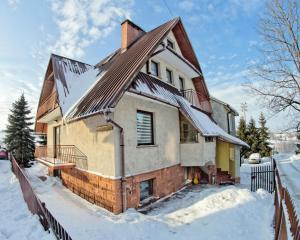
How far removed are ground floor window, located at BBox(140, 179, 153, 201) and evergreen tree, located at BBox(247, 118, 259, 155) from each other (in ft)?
104

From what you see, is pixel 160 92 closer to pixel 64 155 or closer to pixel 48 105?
pixel 64 155

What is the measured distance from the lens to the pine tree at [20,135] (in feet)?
67.4

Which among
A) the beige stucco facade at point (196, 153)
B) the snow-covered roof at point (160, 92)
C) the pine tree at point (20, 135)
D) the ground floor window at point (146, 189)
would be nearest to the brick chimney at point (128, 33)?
the snow-covered roof at point (160, 92)

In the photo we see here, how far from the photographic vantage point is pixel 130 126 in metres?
8.06

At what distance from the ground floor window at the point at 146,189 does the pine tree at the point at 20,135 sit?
52.4 ft

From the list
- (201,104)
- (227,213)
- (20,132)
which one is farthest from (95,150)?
(20,132)

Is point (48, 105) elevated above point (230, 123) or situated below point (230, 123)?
above

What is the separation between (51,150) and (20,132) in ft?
33.4

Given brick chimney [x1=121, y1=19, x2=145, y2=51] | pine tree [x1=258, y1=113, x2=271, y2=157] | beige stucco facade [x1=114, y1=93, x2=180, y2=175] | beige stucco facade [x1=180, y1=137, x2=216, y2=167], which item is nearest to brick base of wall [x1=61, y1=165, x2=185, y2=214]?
beige stucco facade [x1=114, y1=93, x2=180, y2=175]

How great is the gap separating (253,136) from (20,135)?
34.0 meters

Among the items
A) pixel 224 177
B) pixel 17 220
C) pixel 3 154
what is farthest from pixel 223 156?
pixel 3 154

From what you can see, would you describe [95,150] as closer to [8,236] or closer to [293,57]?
[8,236]

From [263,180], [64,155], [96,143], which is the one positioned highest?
[96,143]

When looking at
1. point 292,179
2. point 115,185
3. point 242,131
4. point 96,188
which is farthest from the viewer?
point 242,131
